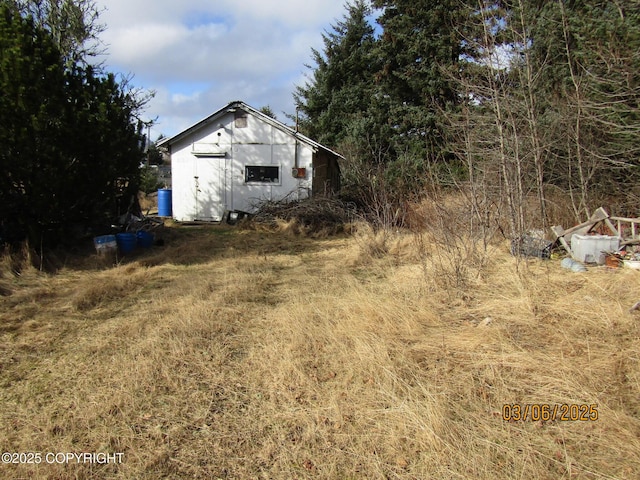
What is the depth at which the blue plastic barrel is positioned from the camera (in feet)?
49.1

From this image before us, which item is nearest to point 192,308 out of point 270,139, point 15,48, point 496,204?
point 496,204

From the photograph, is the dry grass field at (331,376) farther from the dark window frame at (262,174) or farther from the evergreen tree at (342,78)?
the evergreen tree at (342,78)

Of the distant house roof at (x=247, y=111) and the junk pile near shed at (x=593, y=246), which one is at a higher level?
the distant house roof at (x=247, y=111)

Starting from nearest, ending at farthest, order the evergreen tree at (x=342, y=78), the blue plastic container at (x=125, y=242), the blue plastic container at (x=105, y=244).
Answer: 1. the blue plastic container at (x=105, y=244)
2. the blue plastic container at (x=125, y=242)
3. the evergreen tree at (x=342, y=78)

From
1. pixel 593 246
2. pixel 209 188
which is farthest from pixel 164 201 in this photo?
Result: pixel 593 246

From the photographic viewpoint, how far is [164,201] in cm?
1505

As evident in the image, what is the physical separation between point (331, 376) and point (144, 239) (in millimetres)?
7142

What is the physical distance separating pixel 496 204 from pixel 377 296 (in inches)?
102

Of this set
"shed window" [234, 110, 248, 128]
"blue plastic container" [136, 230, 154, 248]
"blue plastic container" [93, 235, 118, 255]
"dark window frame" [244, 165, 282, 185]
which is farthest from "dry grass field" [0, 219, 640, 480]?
"shed window" [234, 110, 248, 128]

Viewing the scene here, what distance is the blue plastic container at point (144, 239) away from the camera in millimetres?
8883

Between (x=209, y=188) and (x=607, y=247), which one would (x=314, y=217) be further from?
(x=607, y=247)

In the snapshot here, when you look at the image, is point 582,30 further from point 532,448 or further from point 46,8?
point 46,8

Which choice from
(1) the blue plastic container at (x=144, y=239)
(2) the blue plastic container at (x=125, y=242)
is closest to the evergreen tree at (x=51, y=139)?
(2) the blue plastic container at (x=125, y=242)

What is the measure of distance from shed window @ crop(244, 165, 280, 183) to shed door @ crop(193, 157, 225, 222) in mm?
940
